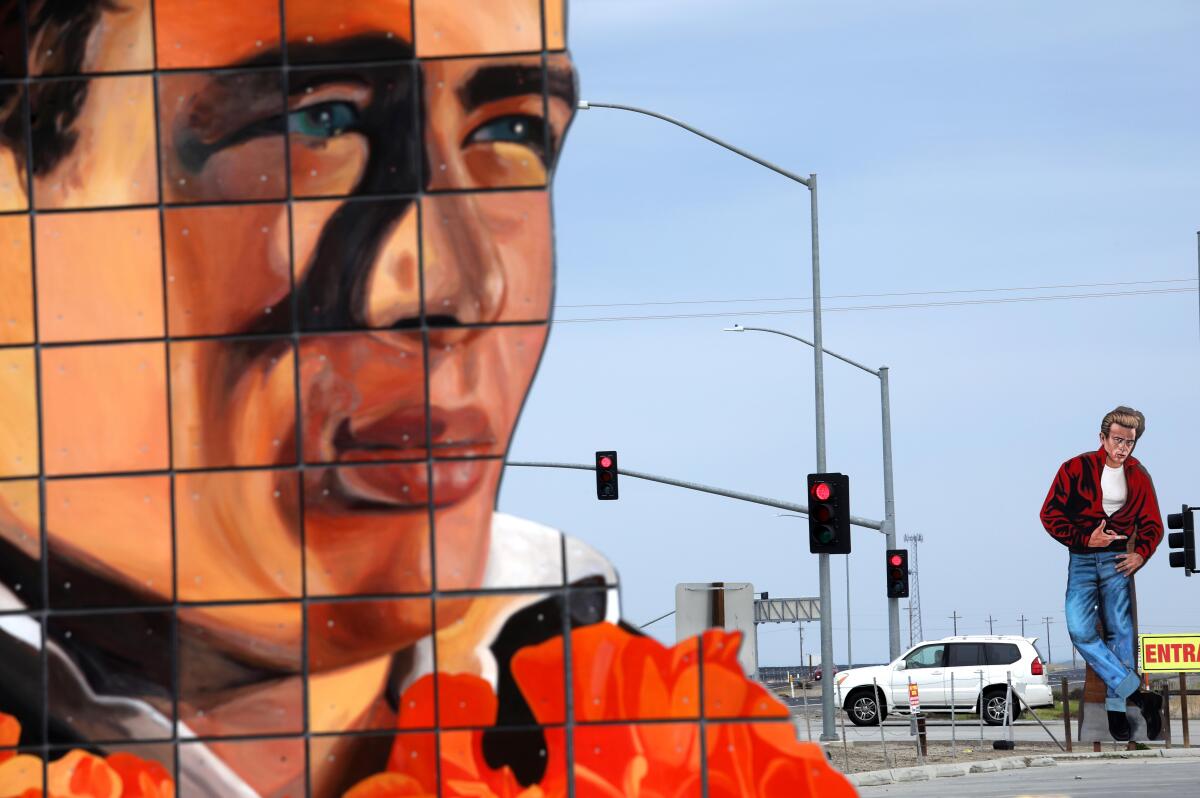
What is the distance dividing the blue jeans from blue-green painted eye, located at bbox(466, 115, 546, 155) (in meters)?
19.9

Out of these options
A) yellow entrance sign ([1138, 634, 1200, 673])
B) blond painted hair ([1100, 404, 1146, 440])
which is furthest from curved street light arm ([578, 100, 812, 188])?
yellow entrance sign ([1138, 634, 1200, 673])

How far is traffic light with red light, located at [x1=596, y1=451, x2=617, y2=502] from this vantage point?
32.2 metres

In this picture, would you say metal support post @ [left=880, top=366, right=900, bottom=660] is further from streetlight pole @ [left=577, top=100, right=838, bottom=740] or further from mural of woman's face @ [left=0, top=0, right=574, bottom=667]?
mural of woman's face @ [left=0, top=0, right=574, bottom=667]

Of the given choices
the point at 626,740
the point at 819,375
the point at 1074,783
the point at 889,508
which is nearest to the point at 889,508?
the point at 889,508

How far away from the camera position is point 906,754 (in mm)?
26734

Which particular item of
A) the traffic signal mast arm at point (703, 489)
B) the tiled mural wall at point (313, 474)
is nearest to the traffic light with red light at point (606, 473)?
the traffic signal mast arm at point (703, 489)

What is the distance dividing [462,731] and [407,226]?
2163 mm

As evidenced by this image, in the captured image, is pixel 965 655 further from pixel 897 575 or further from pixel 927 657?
pixel 897 575

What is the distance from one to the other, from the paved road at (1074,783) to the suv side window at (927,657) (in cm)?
876

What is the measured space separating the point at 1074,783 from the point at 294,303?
1608 cm

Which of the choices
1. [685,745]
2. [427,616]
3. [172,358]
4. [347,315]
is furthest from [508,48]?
[685,745]

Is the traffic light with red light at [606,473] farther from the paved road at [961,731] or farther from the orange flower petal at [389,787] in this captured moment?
the orange flower petal at [389,787]

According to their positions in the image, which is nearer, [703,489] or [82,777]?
[82,777]

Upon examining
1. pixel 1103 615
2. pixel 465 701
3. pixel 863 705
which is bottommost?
pixel 863 705
